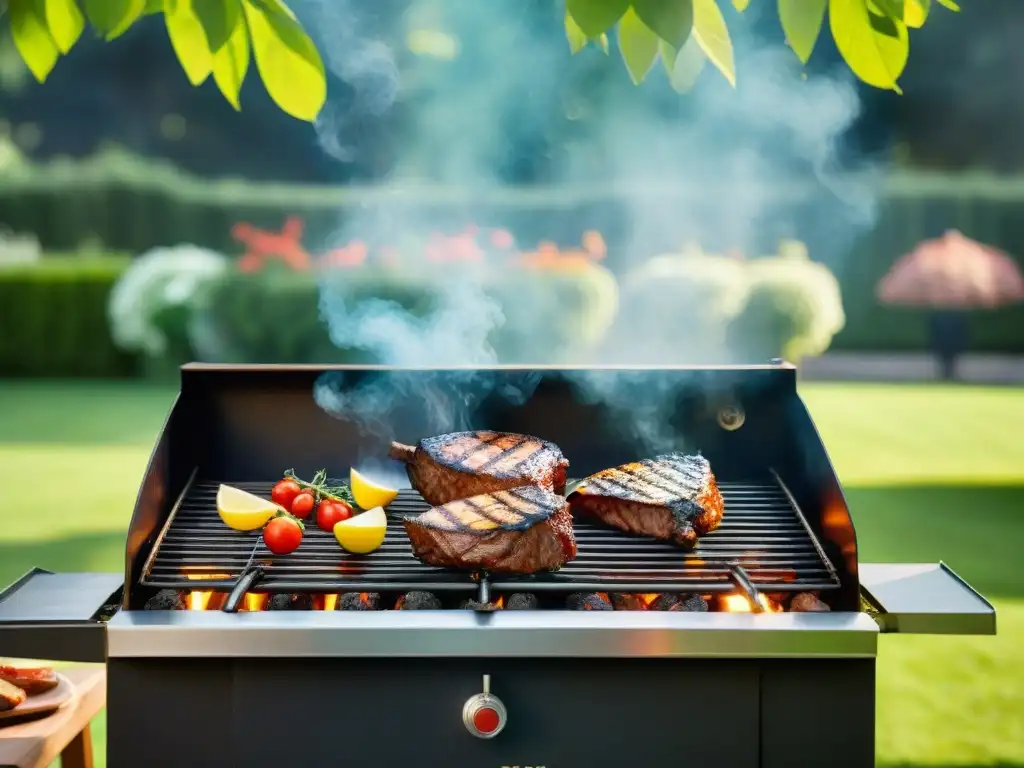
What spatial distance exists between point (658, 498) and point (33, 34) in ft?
5.92

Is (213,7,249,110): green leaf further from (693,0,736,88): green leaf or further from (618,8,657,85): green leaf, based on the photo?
(693,0,736,88): green leaf

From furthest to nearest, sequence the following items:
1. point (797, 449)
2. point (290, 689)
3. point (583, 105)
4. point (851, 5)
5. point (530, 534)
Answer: point (583, 105) < point (797, 449) < point (530, 534) < point (290, 689) < point (851, 5)

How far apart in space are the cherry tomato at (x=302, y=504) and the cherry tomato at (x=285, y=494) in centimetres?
3

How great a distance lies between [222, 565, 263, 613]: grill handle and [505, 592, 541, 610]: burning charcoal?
584mm

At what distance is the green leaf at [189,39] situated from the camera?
219 centimetres

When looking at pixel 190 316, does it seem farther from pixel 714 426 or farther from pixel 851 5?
pixel 851 5

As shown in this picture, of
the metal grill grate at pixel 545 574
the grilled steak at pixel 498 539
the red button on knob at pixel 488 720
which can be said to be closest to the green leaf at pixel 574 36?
the grilled steak at pixel 498 539

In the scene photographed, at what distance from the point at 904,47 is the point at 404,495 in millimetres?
1882

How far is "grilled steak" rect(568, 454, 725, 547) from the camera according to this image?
2.80m

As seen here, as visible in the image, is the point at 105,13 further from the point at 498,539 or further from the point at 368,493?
the point at 368,493

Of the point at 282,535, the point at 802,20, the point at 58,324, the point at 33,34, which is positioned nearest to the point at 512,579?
the point at 282,535

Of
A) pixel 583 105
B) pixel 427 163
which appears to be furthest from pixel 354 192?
pixel 583 105

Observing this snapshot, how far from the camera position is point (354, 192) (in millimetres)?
20375

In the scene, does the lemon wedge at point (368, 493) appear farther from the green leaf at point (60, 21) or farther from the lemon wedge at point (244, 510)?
the green leaf at point (60, 21)
